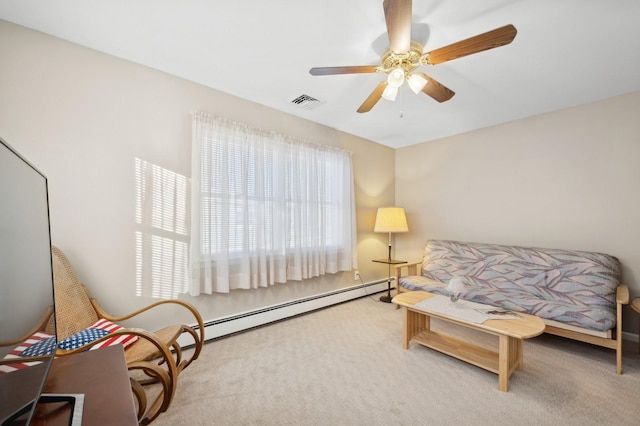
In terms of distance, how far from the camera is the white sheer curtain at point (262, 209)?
2.41 m

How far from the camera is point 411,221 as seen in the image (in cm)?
424

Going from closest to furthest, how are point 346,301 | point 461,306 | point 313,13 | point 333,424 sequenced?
point 333,424
point 313,13
point 461,306
point 346,301

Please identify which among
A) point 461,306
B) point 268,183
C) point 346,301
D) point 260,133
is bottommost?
point 346,301

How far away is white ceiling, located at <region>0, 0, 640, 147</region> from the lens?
5.15 ft

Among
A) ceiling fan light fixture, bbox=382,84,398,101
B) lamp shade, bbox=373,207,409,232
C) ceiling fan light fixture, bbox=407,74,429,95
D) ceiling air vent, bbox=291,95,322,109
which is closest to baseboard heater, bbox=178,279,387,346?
lamp shade, bbox=373,207,409,232

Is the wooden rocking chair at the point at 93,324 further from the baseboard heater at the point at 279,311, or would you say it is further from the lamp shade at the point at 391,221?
the lamp shade at the point at 391,221

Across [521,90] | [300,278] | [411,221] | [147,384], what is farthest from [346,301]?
[521,90]

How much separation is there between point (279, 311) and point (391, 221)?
76.1 inches

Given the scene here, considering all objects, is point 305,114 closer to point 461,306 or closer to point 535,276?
point 461,306

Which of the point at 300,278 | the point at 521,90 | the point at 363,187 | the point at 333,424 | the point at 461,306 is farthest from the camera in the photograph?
the point at 363,187

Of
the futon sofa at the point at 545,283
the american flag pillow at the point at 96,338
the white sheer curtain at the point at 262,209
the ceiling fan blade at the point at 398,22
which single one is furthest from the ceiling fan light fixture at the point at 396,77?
the american flag pillow at the point at 96,338

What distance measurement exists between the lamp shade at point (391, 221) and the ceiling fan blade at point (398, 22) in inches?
93.4

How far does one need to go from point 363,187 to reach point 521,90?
2.11m

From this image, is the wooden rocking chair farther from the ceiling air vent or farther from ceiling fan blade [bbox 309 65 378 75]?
the ceiling air vent
